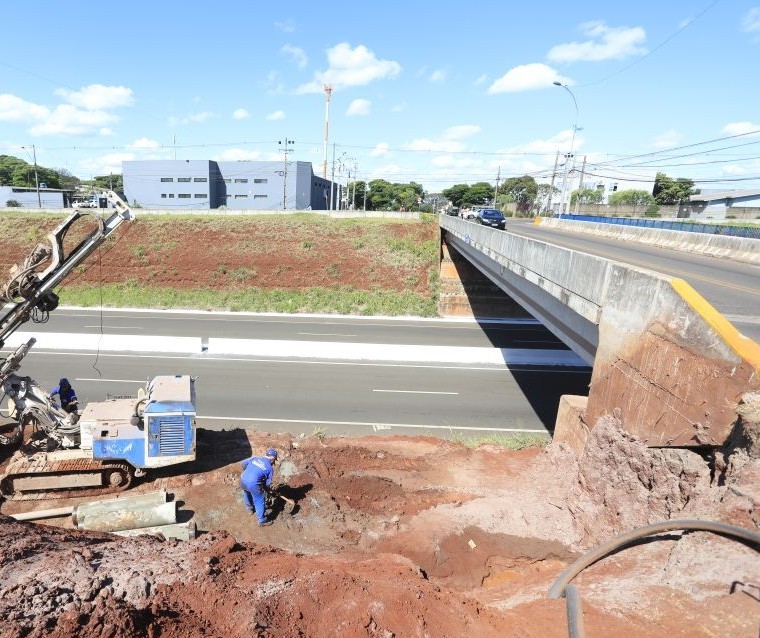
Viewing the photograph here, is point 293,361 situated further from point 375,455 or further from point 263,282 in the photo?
point 263,282

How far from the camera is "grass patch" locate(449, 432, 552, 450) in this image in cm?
1357

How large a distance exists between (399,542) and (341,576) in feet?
9.47

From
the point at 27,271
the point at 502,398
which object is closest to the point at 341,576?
the point at 27,271

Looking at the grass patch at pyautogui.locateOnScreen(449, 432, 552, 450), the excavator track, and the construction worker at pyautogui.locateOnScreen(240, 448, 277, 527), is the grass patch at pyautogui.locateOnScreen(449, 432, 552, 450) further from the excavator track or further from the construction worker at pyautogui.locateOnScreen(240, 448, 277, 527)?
the excavator track

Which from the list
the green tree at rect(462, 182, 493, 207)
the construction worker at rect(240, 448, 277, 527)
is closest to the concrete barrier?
the construction worker at rect(240, 448, 277, 527)

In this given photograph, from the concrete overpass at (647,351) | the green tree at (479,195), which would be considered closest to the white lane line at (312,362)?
the concrete overpass at (647,351)

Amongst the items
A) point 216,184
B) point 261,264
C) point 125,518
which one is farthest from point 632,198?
point 125,518

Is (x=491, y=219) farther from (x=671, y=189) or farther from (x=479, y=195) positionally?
(x=479, y=195)

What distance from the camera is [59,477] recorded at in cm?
1027

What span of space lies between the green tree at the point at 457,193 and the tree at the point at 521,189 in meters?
10.8

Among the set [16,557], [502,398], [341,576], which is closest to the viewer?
[16,557]

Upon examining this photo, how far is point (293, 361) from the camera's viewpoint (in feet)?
70.6

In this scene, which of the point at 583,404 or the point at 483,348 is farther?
the point at 483,348

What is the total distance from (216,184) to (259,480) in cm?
8982
